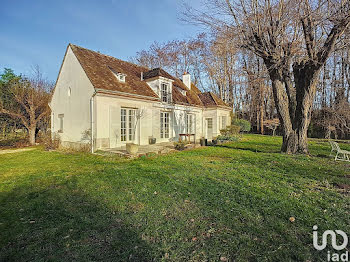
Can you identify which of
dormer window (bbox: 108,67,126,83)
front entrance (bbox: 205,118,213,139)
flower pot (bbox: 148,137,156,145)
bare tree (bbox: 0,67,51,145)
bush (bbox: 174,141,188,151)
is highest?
dormer window (bbox: 108,67,126,83)

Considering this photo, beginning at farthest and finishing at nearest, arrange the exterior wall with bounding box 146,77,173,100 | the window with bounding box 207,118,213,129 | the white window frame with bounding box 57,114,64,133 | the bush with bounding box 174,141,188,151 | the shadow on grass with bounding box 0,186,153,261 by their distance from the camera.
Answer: the window with bounding box 207,118,213,129
the exterior wall with bounding box 146,77,173,100
the white window frame with bounding box 57,114,64,133
the bush with bounding box 174,141,188,151
the shadow on grass with bounding box 0,186,153,261

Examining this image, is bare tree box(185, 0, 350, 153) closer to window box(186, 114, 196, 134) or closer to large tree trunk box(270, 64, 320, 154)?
large tree trunk box(270, 64, 320, 154)

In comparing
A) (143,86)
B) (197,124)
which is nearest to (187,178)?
(143,86)

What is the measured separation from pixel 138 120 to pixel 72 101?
4.28 m

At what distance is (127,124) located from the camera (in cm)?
1080

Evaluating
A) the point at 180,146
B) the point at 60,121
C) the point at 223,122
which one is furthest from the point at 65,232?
the point at 223,122

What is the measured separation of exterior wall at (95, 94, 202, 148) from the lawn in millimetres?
4299

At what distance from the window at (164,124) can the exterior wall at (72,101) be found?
5271 millimetres

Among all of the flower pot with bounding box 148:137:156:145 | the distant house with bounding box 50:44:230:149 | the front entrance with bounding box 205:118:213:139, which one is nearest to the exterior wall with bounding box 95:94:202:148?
the distant house with bounding box 50:44:230:149

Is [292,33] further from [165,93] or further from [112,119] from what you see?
[112,119]

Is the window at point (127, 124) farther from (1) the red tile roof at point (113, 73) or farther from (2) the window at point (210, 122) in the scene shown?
(2) the window at point (210, 122)

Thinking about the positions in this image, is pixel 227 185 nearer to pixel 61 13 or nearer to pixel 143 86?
pixel 143 86

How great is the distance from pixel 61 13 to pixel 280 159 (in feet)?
48.2

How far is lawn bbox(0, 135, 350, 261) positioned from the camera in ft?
7.25
